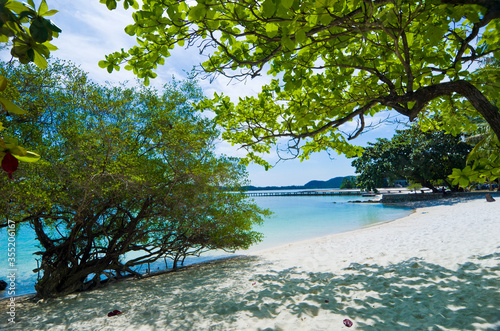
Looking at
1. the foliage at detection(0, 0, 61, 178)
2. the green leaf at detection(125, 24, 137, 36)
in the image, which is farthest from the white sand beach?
the green leaf at detection(125, 24, 137, 36)

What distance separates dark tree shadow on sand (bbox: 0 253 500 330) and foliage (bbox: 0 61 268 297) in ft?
4.53

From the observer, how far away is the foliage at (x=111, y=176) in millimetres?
4684

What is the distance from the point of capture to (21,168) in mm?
4172

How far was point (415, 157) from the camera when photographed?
24578 millimetres

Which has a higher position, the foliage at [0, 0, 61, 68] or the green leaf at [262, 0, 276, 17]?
the green leaf at [262, 0, 276, 17]

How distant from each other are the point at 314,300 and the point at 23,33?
3.77 m

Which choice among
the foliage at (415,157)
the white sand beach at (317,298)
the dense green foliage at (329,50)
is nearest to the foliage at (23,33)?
the dense green foliage at (329,50)

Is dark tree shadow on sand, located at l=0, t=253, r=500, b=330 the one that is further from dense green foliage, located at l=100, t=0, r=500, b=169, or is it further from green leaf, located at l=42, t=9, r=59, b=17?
green leaf, located at l=42, t=9, r=59, b=17

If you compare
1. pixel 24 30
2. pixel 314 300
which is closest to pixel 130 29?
pixel 24 30

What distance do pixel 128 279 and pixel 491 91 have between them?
26.3ft

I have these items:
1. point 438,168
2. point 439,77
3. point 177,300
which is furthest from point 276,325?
point 438,168

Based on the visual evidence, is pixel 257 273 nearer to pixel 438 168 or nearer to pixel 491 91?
pixel 491 91

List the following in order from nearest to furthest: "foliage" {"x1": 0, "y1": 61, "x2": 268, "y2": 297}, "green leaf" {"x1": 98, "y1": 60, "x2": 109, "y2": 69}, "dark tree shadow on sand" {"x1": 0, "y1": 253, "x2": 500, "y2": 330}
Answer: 1. "dark tree shadow on sand" {"x1": 0, "y1": 253, "x2": 500, "y2": 330}
2. "green leaf" {"x1": 98, "y1": 60, "x2": 109, "y2": 69}
3. "foliage" {"x1": 0, "y1": 61, "x2": 268, "y2": 297}

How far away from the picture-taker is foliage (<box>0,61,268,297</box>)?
4.68 meters
